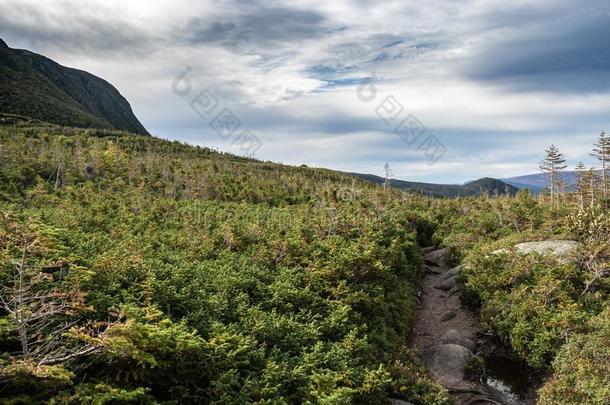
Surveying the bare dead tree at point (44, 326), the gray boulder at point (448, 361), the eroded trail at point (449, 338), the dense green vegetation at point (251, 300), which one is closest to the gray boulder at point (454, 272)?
the eroded trail at point (449, 338)

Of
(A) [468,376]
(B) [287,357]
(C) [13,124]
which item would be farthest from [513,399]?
(C) [13,124]

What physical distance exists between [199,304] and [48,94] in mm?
117140

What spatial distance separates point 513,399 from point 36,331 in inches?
684

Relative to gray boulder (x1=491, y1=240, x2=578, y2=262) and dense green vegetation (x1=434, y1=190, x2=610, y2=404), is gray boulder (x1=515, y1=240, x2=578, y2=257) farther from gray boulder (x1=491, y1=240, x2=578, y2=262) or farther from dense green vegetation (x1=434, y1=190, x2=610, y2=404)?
dense green vegetation (x1=434, y1=190, x2=610, y2=404)

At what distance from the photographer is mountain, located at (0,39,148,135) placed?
88.8 m

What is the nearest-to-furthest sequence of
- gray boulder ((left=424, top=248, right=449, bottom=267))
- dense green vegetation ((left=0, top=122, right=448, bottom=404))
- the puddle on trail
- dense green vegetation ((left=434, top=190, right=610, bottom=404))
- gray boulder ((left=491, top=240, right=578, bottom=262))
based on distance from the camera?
dense green vegetation ((left=0, top=122, right=448, bottom=404))
dense green vegetation ((left=434, top=190, right=610, bottom=404))
the puddle on trail
gray boulder ((left=491, top=240, right=578, bottom=262))
gray boulder ((left=424, top=248, right=449, bottom=267))

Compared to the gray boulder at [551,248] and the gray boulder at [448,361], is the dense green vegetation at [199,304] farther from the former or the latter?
the gray boulder at [551,248]

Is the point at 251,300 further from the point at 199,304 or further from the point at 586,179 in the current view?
the point at 586,179

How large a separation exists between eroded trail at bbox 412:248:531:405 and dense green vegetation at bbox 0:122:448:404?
4.94 ft

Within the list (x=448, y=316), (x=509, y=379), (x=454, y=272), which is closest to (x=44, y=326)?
(x=509, y=379)

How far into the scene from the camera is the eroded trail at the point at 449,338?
16.5m

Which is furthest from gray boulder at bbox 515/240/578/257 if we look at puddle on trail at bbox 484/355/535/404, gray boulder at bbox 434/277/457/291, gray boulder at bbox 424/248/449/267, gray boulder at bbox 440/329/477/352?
puddle on trail at bbox 484/355/535/404

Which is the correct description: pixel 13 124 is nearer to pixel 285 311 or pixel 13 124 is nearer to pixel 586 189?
pixel 285 311

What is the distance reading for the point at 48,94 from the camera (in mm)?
104875
